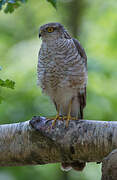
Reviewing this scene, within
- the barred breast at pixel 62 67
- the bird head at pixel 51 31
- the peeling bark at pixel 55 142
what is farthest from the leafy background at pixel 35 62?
the peeling bark at pixel 55 142

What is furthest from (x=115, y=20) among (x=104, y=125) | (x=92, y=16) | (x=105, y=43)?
(x=104, y=125)

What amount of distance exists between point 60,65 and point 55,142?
1054 millimetres

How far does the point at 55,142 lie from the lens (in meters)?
3.26

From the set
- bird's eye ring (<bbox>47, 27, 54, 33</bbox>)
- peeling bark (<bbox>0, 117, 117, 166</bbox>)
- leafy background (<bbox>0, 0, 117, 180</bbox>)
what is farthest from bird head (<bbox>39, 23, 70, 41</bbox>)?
peeling bark (<bbox>0, 117, 117, 166</bbox>)

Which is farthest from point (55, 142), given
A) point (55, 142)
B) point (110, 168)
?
point (110, 168)

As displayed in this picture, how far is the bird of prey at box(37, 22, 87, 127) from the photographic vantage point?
13.2 ft

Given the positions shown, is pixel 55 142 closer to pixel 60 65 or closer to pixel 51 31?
pixel 60 65

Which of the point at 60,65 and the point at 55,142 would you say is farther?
the point at 60,65

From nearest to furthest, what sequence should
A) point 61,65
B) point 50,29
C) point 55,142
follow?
point 55,142, point 61,65, point 50,29

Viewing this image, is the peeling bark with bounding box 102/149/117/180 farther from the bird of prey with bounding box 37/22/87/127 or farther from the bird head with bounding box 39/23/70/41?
the bird head with bounding box 39/23/70/41

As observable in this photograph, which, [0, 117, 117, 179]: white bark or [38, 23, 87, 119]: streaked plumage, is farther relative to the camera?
[38, 23, 87, 119]: streaked plumage

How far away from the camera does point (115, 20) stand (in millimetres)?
7172

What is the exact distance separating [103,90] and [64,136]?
3.11 meters

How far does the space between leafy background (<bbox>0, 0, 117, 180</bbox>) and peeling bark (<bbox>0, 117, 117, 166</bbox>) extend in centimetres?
173
